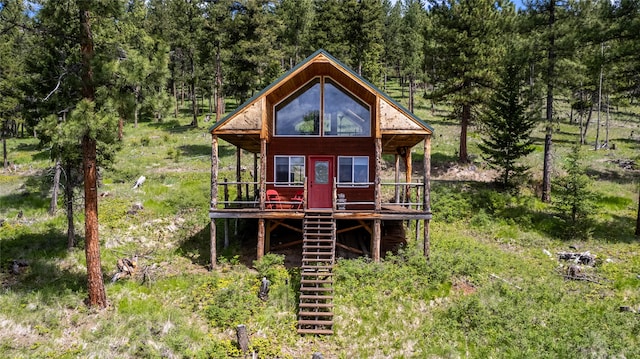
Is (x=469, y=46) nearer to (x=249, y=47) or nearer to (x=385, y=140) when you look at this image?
(x=385, y=140)

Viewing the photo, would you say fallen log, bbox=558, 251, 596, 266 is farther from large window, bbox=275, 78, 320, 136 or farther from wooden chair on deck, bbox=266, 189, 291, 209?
wooden chair on deck, bbox=266, 189, 291, 209

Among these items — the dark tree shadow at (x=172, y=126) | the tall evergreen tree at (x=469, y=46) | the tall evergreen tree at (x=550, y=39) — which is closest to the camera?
the tall evergreen tree at (x=550, y=39)

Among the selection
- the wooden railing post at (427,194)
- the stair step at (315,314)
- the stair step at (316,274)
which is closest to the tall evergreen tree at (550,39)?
the wooden railing post at (427,194)

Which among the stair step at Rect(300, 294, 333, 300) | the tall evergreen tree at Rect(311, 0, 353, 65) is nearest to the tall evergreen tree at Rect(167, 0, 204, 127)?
the tall evergreen tree at Rect(311, 0, 353, 65)

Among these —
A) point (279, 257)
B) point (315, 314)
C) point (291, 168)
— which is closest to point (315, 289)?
point (315, 314)

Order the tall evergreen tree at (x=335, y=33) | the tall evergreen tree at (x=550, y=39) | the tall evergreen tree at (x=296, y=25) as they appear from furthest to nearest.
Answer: the tall evergreen tree at (x=296, y=25) → the tall evergreen tree at (x=335, y=33) → the tall evergreen tree at (x=550, y=39)

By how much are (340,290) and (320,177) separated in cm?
633

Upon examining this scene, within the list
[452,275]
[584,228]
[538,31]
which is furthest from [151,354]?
[538,31]

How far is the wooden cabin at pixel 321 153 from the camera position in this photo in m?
15.4

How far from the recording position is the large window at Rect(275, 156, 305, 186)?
59.2ft

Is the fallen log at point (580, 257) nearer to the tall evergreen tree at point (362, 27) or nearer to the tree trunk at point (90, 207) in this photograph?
the tree trunk at point (90, 207)

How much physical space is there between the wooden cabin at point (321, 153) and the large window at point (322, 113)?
45 millimetres

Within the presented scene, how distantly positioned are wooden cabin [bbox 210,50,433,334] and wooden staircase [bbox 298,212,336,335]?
9cm

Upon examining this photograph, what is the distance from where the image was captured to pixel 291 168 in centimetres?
1806
